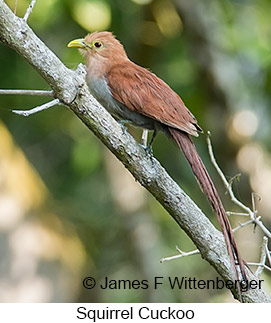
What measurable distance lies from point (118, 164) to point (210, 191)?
143 inches

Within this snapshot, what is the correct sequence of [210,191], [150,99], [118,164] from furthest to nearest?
1. [118,164]
2. [150,99]
3. [210,191]

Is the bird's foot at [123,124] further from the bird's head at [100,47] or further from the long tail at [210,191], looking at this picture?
the bird's head at [100,47]

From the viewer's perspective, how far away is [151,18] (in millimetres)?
6695

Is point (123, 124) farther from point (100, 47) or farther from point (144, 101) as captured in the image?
point (100, 47)

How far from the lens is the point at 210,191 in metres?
3.18

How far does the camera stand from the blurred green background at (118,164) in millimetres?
5656

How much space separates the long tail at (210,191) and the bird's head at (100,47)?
0.82 meters

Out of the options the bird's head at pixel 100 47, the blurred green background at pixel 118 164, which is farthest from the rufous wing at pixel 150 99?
the blurred green background at pixel 118 164

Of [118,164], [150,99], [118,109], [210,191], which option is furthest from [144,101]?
[118,164]

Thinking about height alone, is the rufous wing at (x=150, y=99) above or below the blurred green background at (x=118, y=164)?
below

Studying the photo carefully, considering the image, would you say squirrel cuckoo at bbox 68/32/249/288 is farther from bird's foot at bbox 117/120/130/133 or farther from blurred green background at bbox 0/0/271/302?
blurred green background at bbox 0/0/271/302

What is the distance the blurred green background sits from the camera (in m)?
5.66

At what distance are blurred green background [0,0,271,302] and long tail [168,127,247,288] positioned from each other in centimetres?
215

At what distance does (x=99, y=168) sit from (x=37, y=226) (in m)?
1.53
